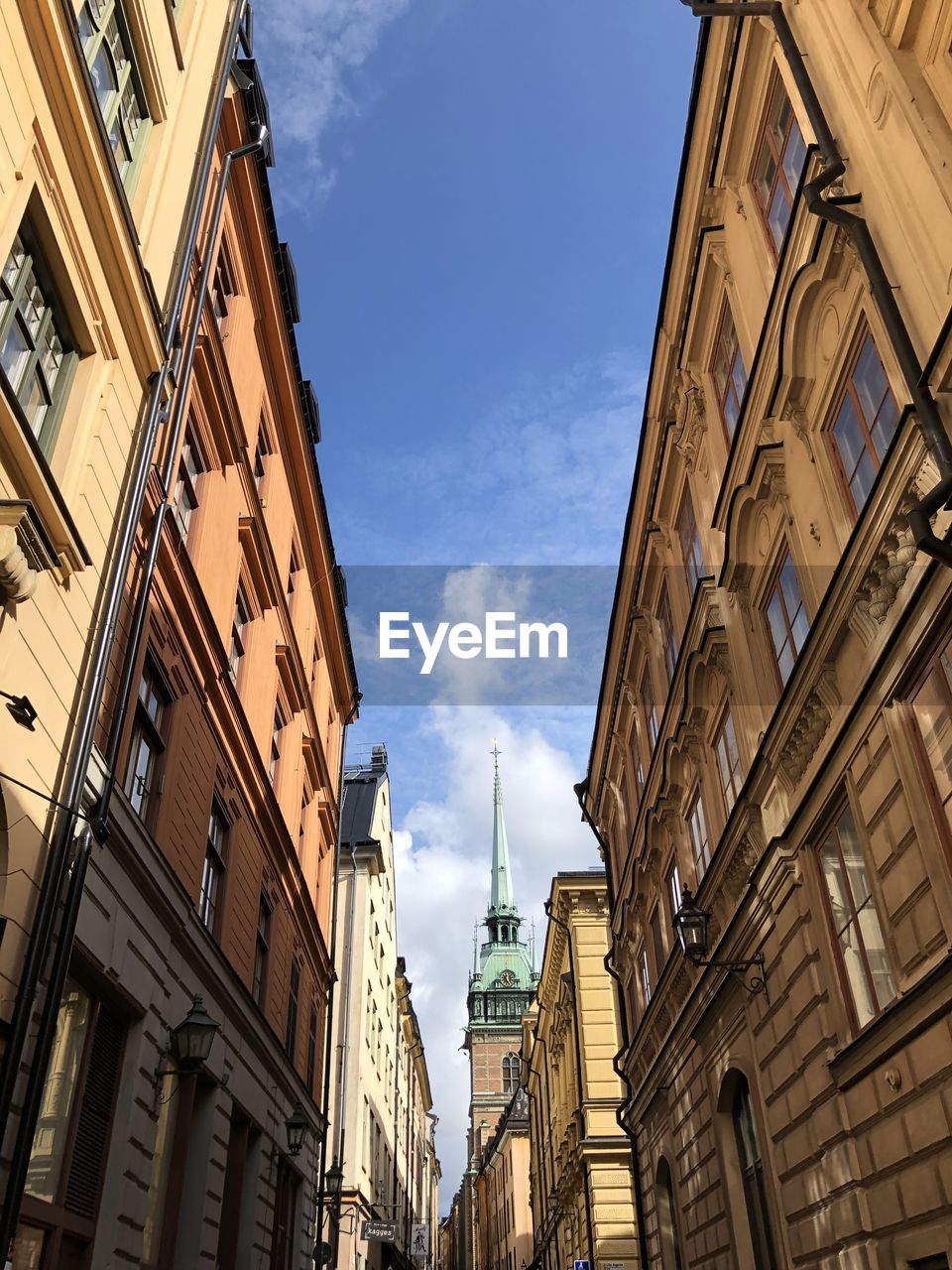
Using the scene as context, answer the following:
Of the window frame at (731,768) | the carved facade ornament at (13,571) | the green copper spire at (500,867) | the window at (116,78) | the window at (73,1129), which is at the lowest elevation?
the window at (73,1129)

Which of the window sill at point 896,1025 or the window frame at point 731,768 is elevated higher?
the window frame at point 731,768

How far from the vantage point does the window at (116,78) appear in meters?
10.8

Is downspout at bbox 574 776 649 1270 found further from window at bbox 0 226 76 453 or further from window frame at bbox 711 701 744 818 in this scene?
window at bbox 0 226 76 453

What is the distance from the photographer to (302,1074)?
21.8 m

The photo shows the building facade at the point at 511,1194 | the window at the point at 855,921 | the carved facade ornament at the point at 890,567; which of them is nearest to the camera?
the carved facade ornament at the point at 890,567

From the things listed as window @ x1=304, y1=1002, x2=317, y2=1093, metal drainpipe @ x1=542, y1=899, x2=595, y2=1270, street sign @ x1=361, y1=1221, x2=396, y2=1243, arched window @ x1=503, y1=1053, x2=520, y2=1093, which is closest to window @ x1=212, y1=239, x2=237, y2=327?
window @ x1=304, y1=1002, x2=317, y2=1093

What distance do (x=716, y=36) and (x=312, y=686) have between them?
16043 mm

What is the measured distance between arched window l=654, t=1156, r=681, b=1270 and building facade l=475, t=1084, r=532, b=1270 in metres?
41.4

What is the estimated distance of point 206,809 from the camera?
14234mm

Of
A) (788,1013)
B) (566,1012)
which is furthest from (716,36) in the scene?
(566,1012)

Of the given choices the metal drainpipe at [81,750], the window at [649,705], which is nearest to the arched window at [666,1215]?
the window at [649,705]

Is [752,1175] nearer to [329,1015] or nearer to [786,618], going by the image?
[786,618]

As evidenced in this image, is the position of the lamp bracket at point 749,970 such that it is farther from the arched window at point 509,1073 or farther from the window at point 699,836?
the arched window at point 509,1073

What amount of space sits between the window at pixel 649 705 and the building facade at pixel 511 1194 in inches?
1752
